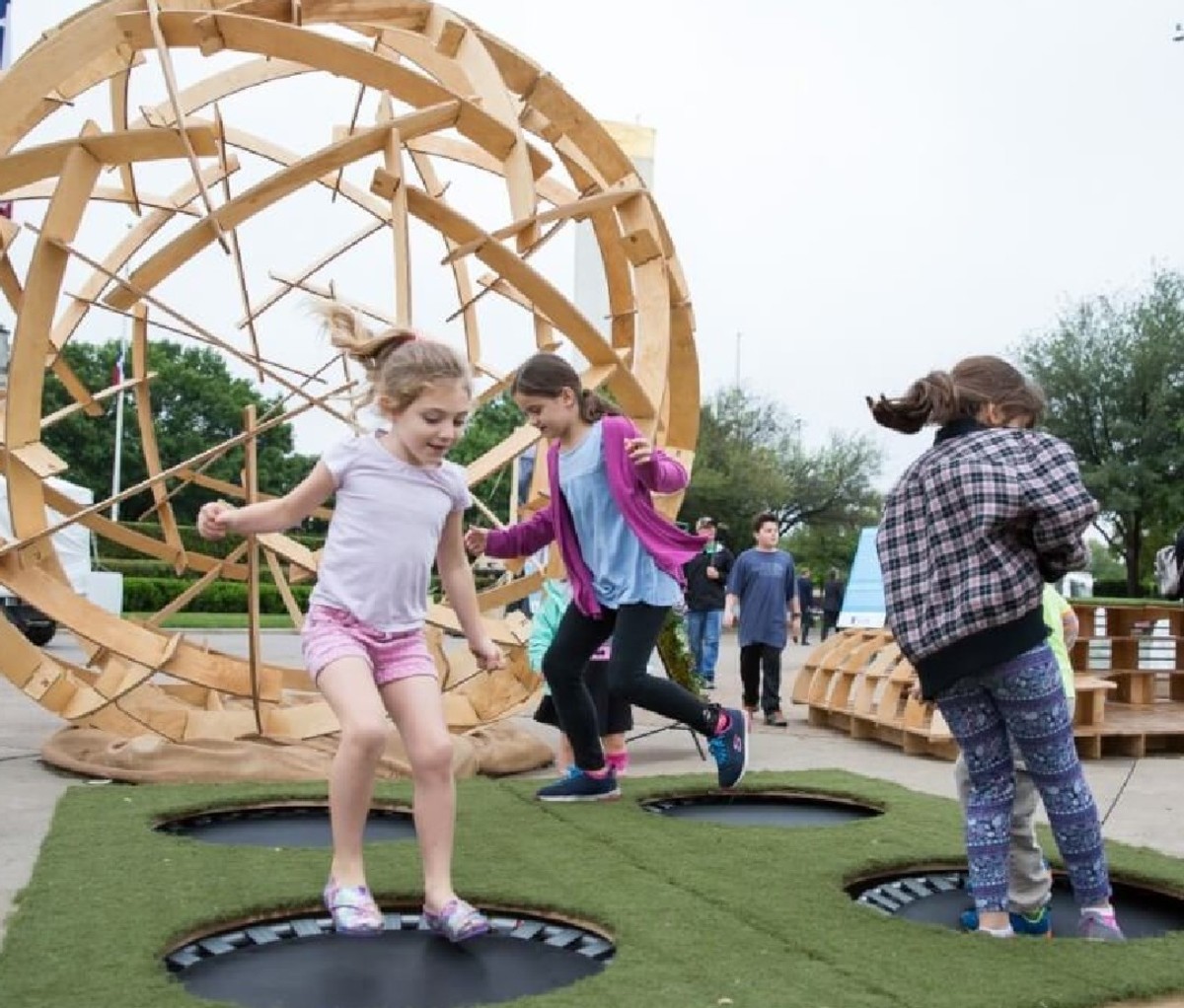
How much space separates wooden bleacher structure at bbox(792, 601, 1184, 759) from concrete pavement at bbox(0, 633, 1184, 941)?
6.4 inches

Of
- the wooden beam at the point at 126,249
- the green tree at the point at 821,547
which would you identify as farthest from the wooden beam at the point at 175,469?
the green tree at the point at 821,547

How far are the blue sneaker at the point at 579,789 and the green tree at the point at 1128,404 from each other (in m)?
36.5

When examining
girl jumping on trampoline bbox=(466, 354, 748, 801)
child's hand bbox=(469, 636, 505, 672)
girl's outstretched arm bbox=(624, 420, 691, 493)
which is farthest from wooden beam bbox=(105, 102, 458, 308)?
child's hand bbox=(469, 636, 505, 672)

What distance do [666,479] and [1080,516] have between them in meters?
1.99

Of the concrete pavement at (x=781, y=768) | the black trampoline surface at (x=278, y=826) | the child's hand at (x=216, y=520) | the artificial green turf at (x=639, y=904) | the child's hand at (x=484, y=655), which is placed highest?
the child's hand at (x=216, y=520)

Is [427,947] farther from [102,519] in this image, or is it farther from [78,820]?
[102,519]

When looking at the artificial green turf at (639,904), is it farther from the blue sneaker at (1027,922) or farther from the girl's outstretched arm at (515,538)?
the girl's outstretched arm at (515,538)

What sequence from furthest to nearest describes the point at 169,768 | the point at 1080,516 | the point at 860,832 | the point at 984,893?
the point at 169,768
the point at 860,832
the point at 984,893
the point at 1080,516

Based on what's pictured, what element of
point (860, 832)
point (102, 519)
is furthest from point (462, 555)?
point (102, 519)

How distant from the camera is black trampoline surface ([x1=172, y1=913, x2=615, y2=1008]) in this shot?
3270 mm

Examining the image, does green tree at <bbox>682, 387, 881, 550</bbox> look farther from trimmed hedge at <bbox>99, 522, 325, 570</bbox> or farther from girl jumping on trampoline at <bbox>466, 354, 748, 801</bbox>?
girl jumping on trampoline at <bbox>466, 354, 748, 801</bbox>

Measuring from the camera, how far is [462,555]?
14.1ft

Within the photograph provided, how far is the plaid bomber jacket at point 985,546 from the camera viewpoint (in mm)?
3686

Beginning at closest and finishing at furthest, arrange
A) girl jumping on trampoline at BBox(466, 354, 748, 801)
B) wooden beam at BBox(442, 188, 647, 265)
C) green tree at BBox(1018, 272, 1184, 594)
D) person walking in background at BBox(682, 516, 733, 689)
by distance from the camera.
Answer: girl jumping on trampoline at BBox(466, 354, 748, 801)
wooden beam at BBox(442, 188, 647, 265)
person walking in background at BBox(682, 516, 733, 689)
green tree at BBox(1018, 272, 1184, 594)
